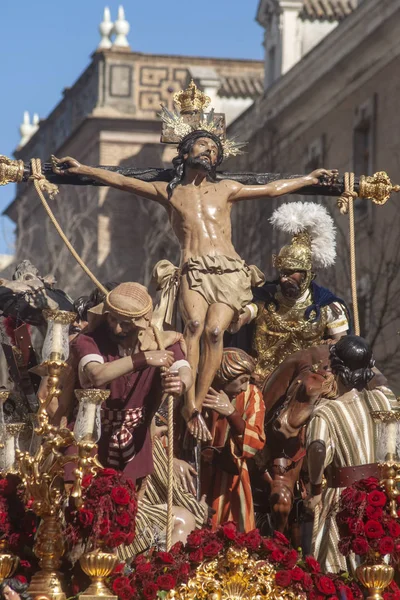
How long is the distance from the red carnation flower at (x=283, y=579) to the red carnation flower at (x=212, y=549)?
36 centimetres

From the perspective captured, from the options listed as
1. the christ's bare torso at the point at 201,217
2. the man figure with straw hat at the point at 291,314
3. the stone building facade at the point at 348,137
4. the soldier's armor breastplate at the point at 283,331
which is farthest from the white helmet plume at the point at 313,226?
the stone building facade at the point at 348,137

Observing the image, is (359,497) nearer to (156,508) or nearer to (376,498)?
(376,498)

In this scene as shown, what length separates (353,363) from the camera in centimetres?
1145

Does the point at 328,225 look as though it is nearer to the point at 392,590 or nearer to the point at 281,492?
the point at 281,492

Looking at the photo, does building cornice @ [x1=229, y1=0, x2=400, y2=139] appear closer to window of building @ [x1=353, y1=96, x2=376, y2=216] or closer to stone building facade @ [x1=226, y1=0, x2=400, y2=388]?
stone building facade @ [x1=226, y1=0, x2=400, y2=388]

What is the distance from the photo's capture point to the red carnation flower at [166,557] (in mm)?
10805

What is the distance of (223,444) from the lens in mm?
12820

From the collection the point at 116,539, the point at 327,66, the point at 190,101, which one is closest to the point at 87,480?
the point at 116,539

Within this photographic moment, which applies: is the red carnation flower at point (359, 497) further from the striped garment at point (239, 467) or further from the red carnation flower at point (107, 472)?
the striped garment at point (239, 467)

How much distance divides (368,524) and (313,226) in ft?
16.8

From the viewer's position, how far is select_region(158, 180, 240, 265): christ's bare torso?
13500 millimetres

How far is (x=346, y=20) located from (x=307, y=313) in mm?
21161

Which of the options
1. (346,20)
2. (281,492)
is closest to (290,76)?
(346,20)

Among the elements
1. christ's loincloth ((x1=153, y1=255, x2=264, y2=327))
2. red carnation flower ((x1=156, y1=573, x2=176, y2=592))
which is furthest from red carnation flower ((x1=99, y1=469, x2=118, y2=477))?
christ's loincloth ((x1=153, y1=255, x2=264, y2=327))
